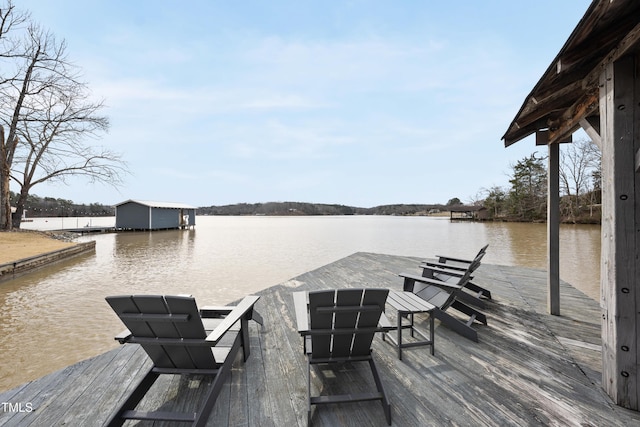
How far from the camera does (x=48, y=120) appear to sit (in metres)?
16.7

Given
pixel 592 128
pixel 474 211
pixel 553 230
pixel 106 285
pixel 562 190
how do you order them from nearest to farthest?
pixel 592 128 → pixel 553 230 → pixel 106 285 → pixel 562 190 → pixel 474 211

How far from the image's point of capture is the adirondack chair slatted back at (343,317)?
175 centimetres

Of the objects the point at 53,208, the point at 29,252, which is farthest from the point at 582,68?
the point at 53,208

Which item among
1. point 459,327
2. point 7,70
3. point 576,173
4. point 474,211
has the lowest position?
point 459,327

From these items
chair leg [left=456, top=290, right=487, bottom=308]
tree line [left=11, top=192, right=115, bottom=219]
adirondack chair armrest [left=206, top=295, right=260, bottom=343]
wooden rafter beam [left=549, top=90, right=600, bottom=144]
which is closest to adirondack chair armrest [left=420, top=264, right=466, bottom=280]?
chair leg [left=456, top=290, right=487, bottom=308]

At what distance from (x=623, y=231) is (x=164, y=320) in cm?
298

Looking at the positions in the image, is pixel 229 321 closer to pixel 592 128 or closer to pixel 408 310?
pixel 408 310

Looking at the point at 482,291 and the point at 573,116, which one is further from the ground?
the point at 573,116

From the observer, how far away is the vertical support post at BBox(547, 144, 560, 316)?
11.1ft

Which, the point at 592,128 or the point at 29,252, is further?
the point at 29,252

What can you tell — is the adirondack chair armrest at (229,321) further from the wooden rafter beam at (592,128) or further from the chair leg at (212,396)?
the wooden rafter beam at (592,128)

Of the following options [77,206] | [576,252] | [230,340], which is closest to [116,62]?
[230,340]

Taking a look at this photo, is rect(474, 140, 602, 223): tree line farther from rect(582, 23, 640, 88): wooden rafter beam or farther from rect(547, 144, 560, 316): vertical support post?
rect(582, 23, 640, 88): wooden rafter beam

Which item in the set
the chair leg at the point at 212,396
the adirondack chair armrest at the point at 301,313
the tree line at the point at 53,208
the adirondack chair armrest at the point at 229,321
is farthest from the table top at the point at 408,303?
the tree line at the point at 53,208
